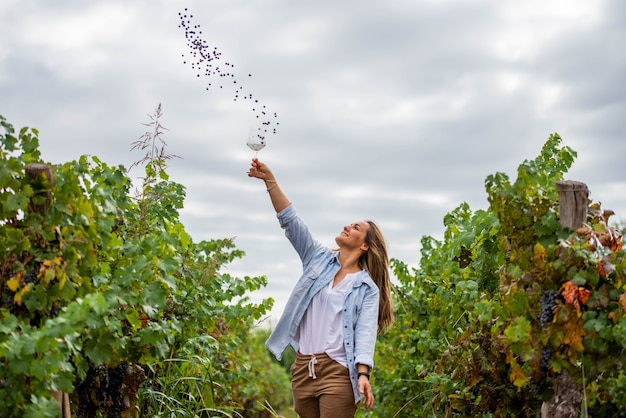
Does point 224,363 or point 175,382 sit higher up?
point 224,363

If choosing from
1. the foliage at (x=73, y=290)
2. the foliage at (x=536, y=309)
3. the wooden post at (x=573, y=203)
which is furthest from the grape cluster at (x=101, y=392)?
the wooden post at (x=573, y=203)

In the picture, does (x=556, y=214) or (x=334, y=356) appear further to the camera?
(x=334, y=356)

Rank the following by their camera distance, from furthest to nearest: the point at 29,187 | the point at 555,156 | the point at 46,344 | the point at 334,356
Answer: the point at 555,156 → the point at 334,356 → the point at 29,187 → the point at 46,344

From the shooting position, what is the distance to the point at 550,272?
4.61m

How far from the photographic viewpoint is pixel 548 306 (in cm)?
456

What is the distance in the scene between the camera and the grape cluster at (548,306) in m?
4.55

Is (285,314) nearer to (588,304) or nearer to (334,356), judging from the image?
(334,356)

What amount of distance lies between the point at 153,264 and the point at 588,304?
2137 mm

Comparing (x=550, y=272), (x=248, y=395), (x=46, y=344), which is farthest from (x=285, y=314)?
(x=248, y=395)

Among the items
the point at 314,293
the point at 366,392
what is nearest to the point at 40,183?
the point at 314,293

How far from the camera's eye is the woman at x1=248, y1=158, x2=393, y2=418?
5.34 meters

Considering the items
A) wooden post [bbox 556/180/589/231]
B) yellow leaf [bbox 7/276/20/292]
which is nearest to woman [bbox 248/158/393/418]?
wooden post [bbox 556/180/589/231]

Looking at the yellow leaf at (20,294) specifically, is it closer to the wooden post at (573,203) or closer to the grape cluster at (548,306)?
the grape cluster at (548,306)

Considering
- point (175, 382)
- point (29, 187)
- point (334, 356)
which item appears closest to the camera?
point (29, 187)
